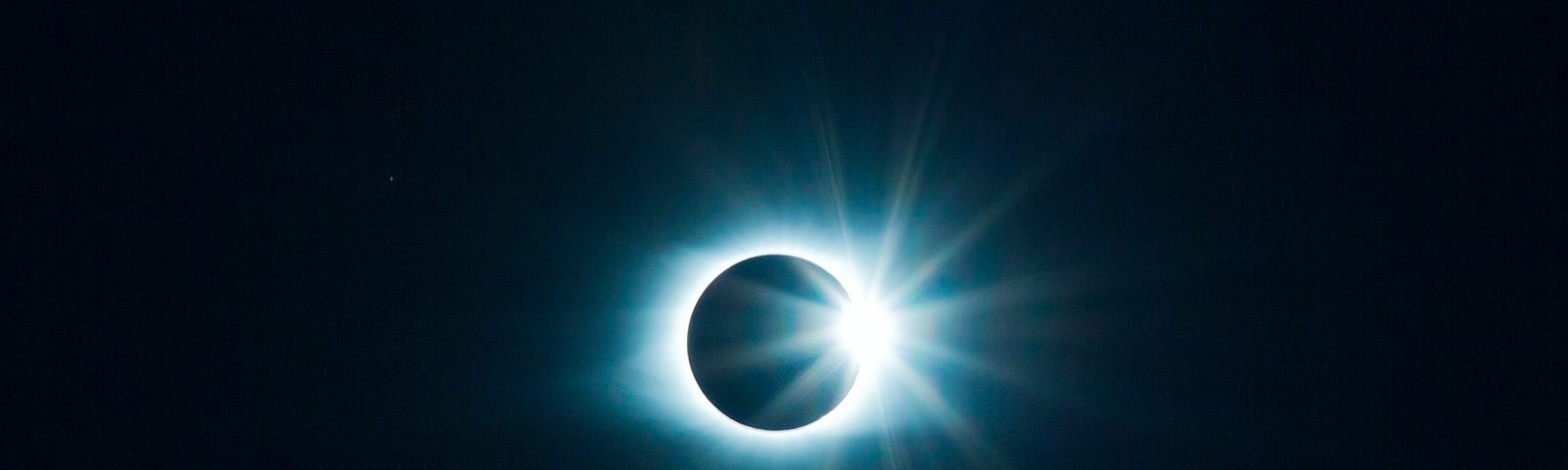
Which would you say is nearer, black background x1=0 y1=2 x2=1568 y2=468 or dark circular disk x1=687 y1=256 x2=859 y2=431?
dark circular disk x1=687 y1=256 x2=859 y2=431

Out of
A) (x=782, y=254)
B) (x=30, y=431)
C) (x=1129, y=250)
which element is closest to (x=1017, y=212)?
(x=1129, y=250)

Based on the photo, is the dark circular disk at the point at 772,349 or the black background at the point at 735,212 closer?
the dark circular disk at the point at 772,349

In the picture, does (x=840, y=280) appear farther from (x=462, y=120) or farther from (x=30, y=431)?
(x=30, y=431)

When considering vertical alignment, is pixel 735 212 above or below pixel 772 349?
above
